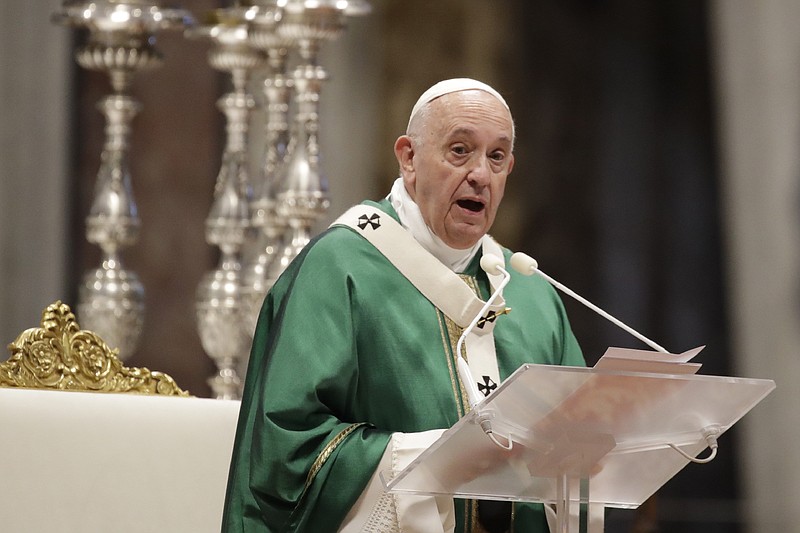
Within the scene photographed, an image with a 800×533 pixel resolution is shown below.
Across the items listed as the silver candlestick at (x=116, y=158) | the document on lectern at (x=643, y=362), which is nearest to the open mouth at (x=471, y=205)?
the document on lectern at (x=643, y=362)

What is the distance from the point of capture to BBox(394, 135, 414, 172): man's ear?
12.4 feet

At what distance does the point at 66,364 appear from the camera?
4262 millimetres

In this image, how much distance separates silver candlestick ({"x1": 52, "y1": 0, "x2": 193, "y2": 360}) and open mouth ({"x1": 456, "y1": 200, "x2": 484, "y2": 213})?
2.32 metres

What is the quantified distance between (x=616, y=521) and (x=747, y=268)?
1495mm

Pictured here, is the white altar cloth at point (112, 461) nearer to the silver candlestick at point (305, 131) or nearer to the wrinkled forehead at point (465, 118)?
the wrinkled forehead at point (465, 118)

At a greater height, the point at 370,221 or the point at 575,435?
the point at 370,221

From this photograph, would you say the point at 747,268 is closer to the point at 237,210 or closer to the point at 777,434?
the point at 777,434

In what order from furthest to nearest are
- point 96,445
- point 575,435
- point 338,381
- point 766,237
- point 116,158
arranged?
1. point 766,237
2. point 116,158
3. point 96,445
4. point 338,381
5. point 575,435

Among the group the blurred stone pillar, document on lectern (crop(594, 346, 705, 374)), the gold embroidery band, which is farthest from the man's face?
the blurred stone pillar

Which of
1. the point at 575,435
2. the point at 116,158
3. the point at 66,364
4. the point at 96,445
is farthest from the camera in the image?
the point at 116,158

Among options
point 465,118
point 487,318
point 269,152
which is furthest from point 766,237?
point 465,118

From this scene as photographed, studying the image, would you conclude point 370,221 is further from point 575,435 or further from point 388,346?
point 575,435

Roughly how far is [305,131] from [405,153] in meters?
2.08

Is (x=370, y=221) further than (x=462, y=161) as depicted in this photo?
Yes
